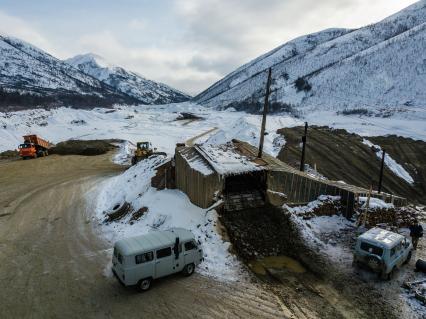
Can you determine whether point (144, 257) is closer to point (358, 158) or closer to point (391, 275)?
point (391, 275)

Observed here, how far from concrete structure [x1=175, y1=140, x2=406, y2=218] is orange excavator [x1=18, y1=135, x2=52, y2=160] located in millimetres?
29092

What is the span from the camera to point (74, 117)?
88.5 meters

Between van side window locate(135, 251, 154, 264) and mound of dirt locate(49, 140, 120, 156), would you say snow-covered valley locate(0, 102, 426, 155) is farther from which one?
van side window locate(135, 251, 154, 264)

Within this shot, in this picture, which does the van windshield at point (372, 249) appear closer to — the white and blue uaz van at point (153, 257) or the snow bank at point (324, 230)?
the snow bank at point (324, 230)

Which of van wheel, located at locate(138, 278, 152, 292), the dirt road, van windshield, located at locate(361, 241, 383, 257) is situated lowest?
the dirt road

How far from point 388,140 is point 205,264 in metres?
52.6

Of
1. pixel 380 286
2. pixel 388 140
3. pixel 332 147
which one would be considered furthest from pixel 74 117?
pixel 380 286

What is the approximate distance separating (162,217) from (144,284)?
6.90 m

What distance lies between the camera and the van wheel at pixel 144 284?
15188 mm

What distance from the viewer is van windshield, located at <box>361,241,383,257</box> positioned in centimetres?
1656

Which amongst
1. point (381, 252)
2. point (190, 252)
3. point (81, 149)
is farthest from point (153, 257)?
point (81, 149)

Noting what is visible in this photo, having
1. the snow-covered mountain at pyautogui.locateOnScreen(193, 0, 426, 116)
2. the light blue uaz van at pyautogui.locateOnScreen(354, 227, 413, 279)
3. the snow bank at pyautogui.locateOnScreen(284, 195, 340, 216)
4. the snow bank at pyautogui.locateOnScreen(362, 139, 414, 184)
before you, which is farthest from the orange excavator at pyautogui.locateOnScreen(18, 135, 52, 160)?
the snow-covered mountain at pyautogui.locateOnScreen(193, 0, 426, 116)

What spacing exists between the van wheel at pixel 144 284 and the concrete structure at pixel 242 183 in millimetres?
6626

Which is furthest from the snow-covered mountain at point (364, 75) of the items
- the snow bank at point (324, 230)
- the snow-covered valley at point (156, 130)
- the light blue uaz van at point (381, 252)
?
the light blue uaz van at point (381, 252)
